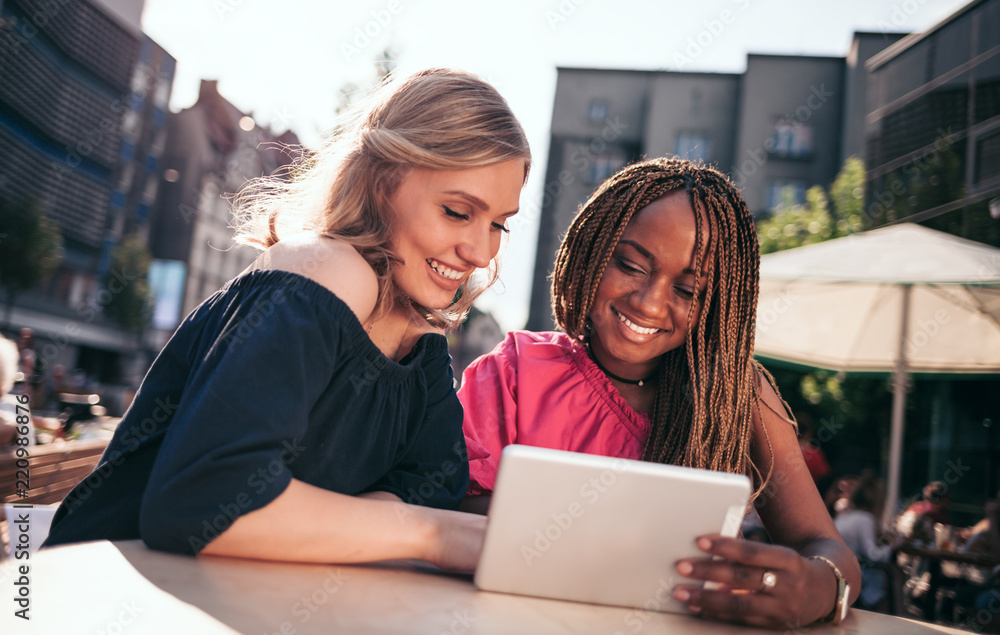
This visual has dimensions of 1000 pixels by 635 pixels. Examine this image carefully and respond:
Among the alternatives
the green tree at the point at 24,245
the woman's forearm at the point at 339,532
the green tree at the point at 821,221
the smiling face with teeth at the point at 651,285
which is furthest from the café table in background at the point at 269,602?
the green tree at the point at 24,245

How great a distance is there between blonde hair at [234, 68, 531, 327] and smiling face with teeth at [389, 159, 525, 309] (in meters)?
0.02

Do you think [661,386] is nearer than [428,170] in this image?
No

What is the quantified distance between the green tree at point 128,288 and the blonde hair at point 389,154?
1042 inches

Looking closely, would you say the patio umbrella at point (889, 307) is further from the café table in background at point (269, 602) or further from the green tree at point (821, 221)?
the green tree at point (821, 221)

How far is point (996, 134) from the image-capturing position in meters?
10.9

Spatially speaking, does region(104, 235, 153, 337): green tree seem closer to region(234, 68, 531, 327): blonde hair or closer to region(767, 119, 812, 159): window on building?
region(767, 119, 812, 159): window on building

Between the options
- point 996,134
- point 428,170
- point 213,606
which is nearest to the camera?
point 213,606

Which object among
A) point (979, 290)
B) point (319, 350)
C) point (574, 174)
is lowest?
point (319, 350)

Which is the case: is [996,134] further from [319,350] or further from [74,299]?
[74,299]

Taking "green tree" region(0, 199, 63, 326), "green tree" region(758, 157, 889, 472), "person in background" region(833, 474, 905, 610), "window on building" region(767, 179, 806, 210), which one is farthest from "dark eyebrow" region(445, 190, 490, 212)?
"window on building" region(767, 179, 806, 210)

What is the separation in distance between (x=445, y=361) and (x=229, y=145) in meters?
32.1

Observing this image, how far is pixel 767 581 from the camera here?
3.63 feet

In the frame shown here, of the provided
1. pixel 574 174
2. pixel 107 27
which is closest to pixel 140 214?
pixel 107 27

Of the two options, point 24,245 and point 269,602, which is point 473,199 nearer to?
point 269,602
